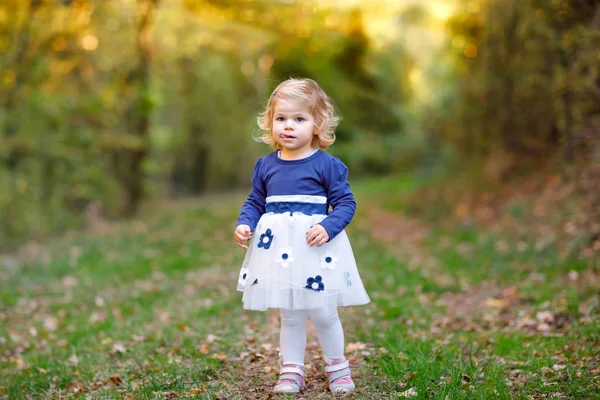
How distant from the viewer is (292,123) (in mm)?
3592

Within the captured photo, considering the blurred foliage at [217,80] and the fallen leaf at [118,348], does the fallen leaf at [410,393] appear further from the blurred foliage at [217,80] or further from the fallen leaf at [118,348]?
the blurred foliage at [217,80]

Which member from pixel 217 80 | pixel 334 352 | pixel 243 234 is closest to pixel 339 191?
pixel 243 234

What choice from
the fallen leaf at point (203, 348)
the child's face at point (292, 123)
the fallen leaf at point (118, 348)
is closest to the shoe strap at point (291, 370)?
the fallen leaf at point (203, 348)

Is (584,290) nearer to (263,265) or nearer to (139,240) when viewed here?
(263,265)

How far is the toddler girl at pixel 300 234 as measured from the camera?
3.44 metres

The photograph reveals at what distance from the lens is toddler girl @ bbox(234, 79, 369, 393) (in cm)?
344

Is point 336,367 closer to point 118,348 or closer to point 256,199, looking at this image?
point 256,199

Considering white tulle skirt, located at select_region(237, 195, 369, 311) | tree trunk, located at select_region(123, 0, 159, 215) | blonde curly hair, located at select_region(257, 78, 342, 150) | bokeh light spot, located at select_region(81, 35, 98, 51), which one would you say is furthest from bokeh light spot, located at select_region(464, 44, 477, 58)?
white tulle skirt, located at select_region(237, 195, 369, 311)

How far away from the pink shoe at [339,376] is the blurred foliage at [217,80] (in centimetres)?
415

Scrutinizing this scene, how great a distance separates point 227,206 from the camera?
54.6 ft

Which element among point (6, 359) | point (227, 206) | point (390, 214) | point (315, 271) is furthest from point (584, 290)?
point (227, 206)

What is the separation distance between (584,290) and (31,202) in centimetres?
999

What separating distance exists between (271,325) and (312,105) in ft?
8.42

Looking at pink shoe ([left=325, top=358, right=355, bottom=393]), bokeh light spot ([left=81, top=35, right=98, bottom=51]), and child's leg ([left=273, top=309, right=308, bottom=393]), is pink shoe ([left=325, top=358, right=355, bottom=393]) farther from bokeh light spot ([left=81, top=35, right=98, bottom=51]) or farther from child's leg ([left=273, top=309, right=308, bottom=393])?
bokeh light spot ([left=81, top=35, right=98, bottom=51])
